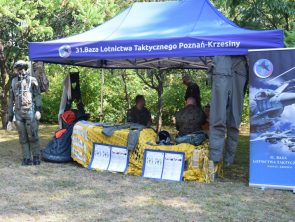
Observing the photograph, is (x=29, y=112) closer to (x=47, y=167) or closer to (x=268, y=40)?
(x=47, y=167)

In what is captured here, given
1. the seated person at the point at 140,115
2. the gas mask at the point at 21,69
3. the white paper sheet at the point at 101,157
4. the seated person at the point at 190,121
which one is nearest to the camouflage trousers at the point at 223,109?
the seated person at the point at 190,121

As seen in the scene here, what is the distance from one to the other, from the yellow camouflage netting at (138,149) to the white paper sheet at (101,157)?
0.31ft

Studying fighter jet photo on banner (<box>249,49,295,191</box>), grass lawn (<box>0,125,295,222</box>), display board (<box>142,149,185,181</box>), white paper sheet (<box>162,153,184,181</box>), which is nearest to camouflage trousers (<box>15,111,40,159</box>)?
grass lawn (<box>0,125,295,222</box>)

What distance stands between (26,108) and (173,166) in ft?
8.75

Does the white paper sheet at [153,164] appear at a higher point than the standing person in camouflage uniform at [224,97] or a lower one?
lower

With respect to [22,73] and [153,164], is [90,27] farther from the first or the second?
[153,164]

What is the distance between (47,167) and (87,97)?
25.2ft

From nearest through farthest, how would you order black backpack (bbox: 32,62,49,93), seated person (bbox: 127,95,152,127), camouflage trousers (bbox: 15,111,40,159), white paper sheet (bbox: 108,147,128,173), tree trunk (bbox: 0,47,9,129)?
white paper sheet (bbox: 108,147,128,173)
camouflage trousers (bbox: 15,111,40,159)
black backpack (bbox: 32,62,49,93)
seated person (bbox: 127,95,152,127)
tree trunk (bbox: 0,47,9,129)

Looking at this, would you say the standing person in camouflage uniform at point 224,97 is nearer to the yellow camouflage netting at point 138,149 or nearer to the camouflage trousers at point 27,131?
the yellow camouflage netting at point 138,149

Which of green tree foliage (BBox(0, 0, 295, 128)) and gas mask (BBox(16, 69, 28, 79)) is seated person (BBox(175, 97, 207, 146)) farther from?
gas mask (BBox(16, 69, 28, 79))

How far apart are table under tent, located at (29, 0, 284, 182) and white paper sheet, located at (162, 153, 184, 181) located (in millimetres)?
98

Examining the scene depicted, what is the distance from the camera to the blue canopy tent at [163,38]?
650 centimetres

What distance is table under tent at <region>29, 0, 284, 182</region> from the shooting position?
6559 millimetres

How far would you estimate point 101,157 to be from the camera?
7.66m
